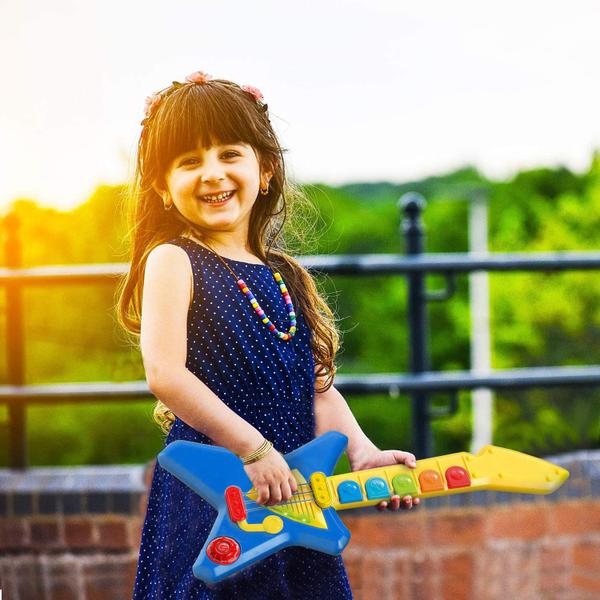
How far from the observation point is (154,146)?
1.59 meters

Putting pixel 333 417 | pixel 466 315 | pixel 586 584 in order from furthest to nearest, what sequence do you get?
pixel 466 315 → pixel 586 584 → pixel 333 417

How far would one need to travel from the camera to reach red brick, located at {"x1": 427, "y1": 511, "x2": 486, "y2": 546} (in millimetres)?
3023

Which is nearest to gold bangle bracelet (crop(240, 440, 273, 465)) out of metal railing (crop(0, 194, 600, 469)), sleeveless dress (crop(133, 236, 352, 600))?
sleeveless dress (crop(133, 236, 352, 600))

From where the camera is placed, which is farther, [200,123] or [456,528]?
[456,528]

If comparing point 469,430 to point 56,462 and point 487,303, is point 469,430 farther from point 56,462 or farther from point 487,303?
point 56,462

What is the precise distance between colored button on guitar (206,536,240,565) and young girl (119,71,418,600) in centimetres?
8

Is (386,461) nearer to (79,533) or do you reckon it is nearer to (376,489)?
(376,489)

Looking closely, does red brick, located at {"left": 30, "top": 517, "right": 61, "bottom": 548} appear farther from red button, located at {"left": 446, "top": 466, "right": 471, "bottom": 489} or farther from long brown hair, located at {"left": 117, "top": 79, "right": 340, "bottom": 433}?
red button, located at {"left": 446, "top": 466, "right": 471, "bottom": 489}

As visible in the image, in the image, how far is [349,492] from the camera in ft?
5.01

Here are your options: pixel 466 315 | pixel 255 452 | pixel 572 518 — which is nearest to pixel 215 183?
pixel 255 452

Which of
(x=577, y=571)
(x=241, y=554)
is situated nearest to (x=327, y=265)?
(x=577, y=571)

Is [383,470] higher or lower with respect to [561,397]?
higher

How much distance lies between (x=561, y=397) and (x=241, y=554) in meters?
26.6

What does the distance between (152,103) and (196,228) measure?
21cm
